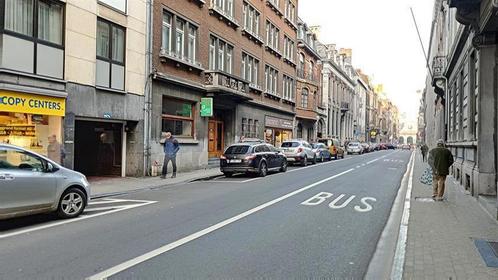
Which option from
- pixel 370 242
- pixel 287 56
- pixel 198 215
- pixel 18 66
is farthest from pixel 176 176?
pixel 287 56

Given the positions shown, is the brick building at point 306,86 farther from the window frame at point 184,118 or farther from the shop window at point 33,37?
the shop window at point 33,37

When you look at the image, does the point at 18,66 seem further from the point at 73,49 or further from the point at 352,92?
the point at 352,92

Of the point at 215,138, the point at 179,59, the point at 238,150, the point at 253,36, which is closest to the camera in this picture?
the point at 238,150

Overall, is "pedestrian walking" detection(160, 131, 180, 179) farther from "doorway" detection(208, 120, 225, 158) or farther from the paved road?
"doorway" detection(208, 120, 225, 158)

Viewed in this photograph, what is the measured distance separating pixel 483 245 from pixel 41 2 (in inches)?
539

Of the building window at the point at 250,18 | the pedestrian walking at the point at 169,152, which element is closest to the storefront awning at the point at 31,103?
the pedestrian walking at the point at 169,152

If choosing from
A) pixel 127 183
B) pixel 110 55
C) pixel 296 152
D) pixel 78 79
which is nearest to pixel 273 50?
pixel 296 152

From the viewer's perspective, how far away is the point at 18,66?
41.6ft

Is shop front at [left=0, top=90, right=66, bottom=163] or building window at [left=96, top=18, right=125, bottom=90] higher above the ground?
building window at [left=96, top=18, right=125, bottom=90]

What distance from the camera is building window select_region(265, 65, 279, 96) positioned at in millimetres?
34125

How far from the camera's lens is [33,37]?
13.3 m

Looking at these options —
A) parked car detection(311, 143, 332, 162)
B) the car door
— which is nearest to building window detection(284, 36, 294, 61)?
parked car detection(311, 143, 332, 162)

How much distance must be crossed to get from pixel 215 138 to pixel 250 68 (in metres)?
6.62

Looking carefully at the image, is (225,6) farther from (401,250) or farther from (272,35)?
(401,250)
